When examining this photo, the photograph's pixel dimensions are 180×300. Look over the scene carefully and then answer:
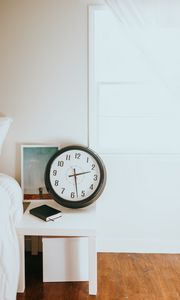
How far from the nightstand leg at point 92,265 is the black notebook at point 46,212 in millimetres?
309

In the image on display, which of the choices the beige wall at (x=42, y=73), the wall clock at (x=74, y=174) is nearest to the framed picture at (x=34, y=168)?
the beige wall at (x=42, y=73)

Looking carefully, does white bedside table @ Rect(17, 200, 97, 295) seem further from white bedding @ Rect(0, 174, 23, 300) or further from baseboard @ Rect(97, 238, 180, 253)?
baseboard @ Rect(97, 238, 180, 253)

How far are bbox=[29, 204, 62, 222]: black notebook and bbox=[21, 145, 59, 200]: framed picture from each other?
24cm

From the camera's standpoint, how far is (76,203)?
2.35 m

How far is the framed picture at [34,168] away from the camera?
2.57 meters

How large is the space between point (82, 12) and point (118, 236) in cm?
185

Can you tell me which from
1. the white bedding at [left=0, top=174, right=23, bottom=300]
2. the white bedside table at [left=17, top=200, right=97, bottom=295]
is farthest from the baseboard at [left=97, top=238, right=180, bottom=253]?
the white bedding at [left=0, top=174, right=23, bottom=300]

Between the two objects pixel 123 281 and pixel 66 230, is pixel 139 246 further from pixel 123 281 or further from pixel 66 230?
pixel 66 230

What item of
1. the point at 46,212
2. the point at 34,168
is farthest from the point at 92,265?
the point at 34,168

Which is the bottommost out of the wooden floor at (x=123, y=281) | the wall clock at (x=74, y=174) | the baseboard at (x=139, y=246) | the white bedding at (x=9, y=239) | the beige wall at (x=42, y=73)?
the wooden floor at (x=123, y=281)

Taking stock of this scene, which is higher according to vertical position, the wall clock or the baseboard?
the wall clock

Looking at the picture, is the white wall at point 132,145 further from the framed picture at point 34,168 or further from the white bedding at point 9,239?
the white bedding at point 9,239

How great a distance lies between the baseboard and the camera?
8.86ft

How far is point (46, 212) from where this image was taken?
2.27m
